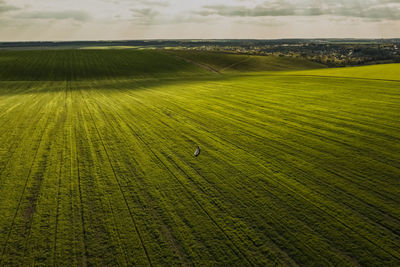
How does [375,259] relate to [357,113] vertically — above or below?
below

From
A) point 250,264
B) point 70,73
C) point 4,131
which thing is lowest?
point 250,264

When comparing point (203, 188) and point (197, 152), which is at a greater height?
point (197, 152)

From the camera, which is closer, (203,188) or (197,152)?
(203,188)

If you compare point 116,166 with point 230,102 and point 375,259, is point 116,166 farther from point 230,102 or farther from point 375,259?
point 230,102

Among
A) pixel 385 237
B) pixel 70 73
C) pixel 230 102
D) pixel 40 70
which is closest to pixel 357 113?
pixel 230 102

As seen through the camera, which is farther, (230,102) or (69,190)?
(230,102)

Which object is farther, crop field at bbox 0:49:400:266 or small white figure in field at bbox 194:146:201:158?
small white figure in field at bbox 194:146:201:158

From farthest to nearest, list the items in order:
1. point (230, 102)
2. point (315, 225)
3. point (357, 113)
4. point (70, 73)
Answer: point (70, 73) → point (230, 102) → point (357, 113) → point (315, 225)

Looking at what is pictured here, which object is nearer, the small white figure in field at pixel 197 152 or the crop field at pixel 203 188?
the crop field at pixel 203 188
